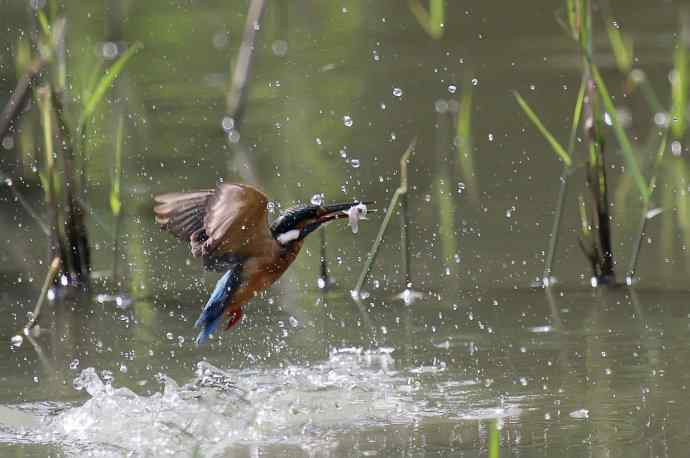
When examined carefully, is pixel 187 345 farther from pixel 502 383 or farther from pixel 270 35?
pixel 270 35

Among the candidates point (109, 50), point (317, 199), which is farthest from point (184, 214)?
point (109, 50)

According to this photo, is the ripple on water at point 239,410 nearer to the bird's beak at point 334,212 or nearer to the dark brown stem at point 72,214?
the bird's beak at point 334,212

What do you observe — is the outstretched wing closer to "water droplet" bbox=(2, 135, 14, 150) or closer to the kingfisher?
the kingfisher

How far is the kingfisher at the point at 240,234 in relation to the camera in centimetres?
489

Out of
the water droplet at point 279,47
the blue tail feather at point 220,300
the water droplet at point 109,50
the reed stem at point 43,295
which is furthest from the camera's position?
the water droplet at point 279,47

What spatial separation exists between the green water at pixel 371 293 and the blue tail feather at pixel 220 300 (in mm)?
205

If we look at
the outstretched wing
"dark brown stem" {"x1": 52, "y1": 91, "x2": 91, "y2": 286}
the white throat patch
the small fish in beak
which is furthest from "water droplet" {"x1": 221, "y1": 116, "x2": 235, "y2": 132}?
the small fish in beak

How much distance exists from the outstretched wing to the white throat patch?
4cm

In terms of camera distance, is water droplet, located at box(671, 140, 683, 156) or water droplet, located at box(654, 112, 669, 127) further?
water droplet, located at box(654, 112, 669, 127)

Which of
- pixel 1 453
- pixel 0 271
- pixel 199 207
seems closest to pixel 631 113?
pixel 0 271

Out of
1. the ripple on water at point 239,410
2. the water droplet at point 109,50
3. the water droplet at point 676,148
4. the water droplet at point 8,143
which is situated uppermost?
the water droplet at point 109,50

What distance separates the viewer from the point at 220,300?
521 cm

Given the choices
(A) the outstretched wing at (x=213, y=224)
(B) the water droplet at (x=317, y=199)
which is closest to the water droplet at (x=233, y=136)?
(B) the water droplet at (x=317, y=199)

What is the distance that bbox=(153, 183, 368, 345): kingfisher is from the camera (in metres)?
4.89
